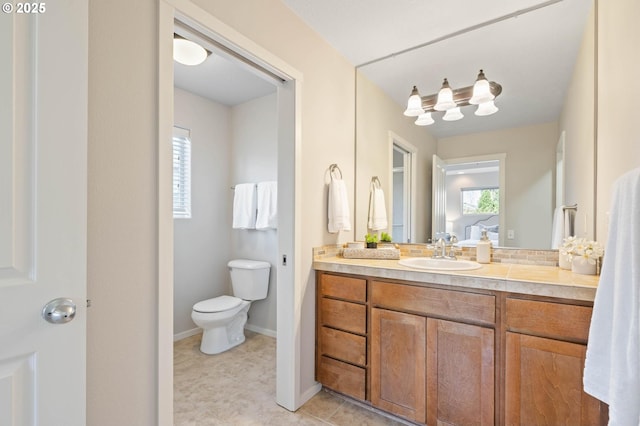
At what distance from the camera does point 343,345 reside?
6.10ft

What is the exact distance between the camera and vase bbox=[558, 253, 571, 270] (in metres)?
1.61

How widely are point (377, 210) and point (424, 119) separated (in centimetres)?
78

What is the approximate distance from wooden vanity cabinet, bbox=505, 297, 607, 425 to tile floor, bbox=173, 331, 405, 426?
0.71m

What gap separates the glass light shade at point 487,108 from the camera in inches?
78.5

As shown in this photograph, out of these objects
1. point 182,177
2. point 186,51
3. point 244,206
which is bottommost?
point 244,206

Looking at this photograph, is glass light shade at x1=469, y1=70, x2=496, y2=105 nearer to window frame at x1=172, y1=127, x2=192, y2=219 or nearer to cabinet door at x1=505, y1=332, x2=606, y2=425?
cabinet door at x1=505, y1=332, x2=606, y2=425

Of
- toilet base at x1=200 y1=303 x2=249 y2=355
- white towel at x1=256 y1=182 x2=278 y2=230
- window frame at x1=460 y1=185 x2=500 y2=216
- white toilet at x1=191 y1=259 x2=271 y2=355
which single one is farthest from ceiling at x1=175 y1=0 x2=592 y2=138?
toilet base at x1=200 y1=303 x2=249 y2=355

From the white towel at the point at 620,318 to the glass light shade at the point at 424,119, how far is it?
4.70 ft

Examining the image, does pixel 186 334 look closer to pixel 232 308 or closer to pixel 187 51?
pixel 232 308

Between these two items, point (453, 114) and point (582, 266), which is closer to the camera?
point (582, 266)

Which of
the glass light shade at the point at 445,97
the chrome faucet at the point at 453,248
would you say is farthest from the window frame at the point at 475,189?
the glass light shade at the point at 445,97

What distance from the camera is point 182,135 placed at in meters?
2.88

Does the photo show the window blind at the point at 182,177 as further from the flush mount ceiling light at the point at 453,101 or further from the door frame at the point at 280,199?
the flush mount ceiling light at the point at 453,101

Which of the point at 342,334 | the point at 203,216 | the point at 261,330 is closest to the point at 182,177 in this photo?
the point at 203,216
